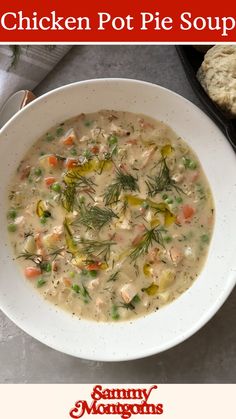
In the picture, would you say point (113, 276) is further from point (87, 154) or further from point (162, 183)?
point (87, 154)

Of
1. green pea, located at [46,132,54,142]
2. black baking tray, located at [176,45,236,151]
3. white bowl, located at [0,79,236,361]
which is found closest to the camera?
black baking tray, located at [176,45,236,151]

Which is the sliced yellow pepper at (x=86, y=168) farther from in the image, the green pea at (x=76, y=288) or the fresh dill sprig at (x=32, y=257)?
the green pea at (x=76, y=288)

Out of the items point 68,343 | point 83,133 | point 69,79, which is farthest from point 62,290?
point 69,79

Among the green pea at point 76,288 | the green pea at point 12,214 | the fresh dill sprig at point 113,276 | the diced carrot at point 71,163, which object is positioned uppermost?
the diced carrot at point 71,163

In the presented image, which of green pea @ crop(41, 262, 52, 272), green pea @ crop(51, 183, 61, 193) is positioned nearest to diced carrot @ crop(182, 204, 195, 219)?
green pea @ crop(51, 183, 61, 193)

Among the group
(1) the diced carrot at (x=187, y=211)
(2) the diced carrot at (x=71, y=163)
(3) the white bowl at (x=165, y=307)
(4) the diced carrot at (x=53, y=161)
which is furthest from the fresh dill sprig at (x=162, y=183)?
(4) the diced carrot at (x=53, y=161)

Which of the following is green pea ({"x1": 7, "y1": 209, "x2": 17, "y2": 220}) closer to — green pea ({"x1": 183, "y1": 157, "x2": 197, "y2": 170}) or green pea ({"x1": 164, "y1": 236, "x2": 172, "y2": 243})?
green pea ({"x1": 164, "y1": 236, "x2": 172, "y2": 243})
